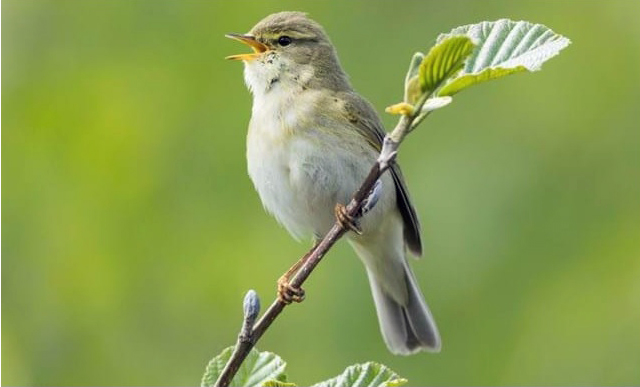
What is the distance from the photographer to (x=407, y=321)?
4512 millimetres

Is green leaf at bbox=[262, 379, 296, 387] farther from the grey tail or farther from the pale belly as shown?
the grey tail

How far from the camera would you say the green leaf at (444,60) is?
1600mm

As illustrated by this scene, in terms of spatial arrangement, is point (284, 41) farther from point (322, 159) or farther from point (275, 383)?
point (275, 383)

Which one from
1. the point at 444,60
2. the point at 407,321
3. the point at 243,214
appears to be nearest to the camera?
the point at 444,60

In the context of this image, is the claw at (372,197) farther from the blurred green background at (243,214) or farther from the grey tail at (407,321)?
the blurred green background at (243,214)

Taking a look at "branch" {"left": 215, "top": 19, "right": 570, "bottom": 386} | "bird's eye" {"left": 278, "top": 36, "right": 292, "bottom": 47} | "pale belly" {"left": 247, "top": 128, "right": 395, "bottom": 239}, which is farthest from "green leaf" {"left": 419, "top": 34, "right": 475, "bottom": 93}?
"bird's eye" {"left": 278, "top": 36, "right": 292, "bottom": 47}

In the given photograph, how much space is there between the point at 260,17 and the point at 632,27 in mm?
1916

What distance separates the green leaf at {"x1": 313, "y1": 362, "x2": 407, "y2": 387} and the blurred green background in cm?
274

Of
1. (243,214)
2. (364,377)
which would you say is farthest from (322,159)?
(364,377)

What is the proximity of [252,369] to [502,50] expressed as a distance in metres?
0.70

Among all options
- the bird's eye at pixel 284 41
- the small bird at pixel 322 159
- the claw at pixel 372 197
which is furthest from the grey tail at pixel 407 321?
the claw at pixel 372 197

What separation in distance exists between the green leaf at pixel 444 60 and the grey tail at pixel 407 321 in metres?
2.76

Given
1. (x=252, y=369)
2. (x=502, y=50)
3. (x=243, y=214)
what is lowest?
(x=252, y=369)

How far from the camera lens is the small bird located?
3.90 meters
